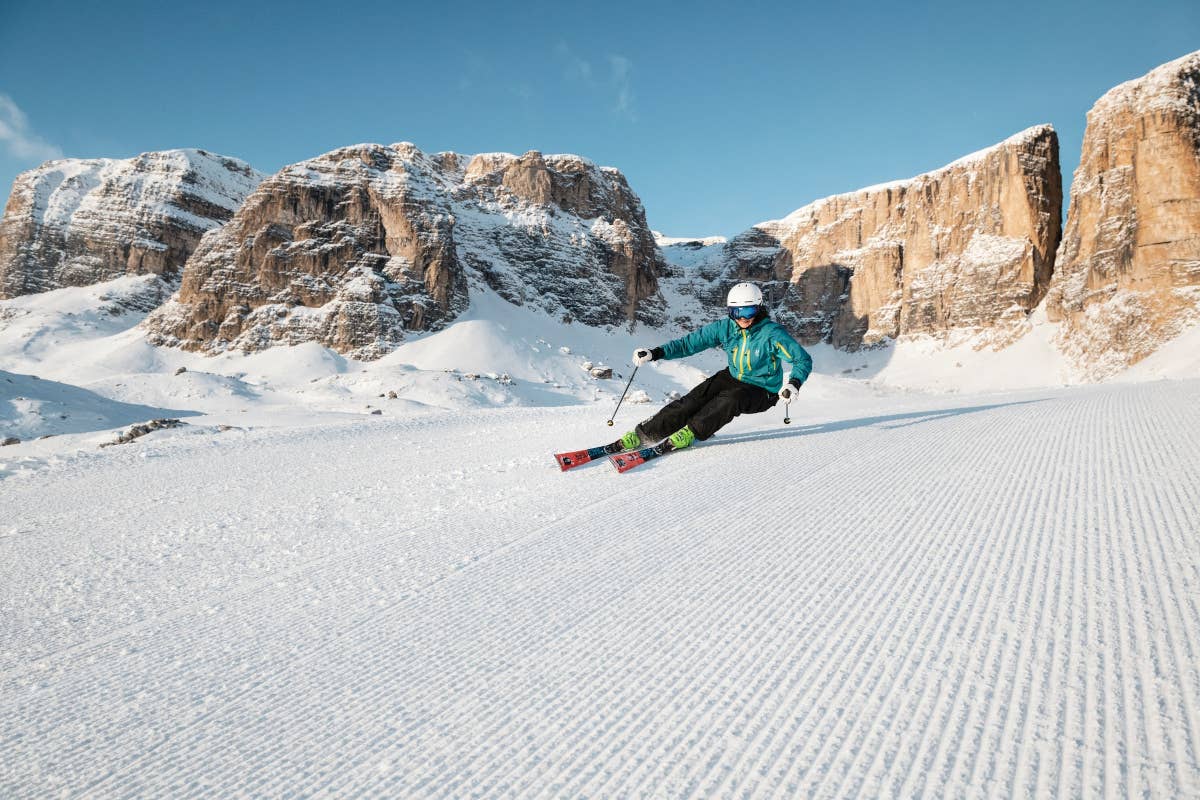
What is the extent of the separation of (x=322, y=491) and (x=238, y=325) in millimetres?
65467

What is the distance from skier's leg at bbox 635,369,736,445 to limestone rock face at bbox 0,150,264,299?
335 ft

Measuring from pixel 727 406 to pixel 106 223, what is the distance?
11084 centimetres

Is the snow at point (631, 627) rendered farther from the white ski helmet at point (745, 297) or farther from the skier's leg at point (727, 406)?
the white ski helmet at point (745, 297)

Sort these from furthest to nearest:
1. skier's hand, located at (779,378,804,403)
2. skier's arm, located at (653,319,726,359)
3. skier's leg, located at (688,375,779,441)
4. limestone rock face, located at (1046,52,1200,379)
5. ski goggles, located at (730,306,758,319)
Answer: limestone rock face, located at (1046,52,1200,379) → skier's arm, located at (653,319,726,359) → ski goggles, located at (730,306,758,319) → skier's leg, located at (688,375,779,441) → skier's hand, located at (779,378,804,403)

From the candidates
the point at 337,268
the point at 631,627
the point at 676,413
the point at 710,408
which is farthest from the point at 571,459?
the point at 337,268

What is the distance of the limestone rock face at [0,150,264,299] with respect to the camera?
8294 cm

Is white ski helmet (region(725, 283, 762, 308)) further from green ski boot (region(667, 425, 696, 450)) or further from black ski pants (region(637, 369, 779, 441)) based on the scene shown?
green ski boot (region(667, 425, 696, 450))

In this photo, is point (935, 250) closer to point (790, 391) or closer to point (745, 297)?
point (745, 297)

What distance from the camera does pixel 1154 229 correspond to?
4031cm

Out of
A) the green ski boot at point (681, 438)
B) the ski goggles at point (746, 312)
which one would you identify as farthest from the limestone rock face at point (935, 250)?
the green ski boot at point (681, 438)

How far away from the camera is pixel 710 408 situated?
4.93m

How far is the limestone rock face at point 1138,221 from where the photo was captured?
39.1 metres

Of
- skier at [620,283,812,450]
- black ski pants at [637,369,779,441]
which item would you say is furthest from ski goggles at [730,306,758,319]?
black ski pants at [637,369,779,441]

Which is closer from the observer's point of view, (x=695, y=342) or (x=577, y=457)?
(x=577, y=457)
